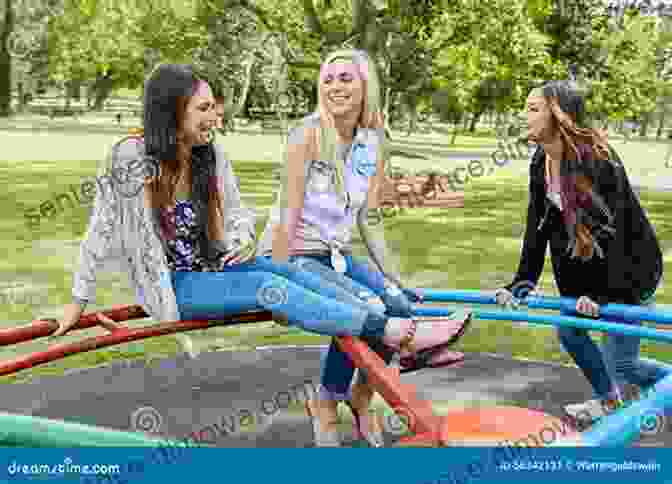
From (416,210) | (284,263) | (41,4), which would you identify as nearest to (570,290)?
(284,263)

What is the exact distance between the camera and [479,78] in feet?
80.5

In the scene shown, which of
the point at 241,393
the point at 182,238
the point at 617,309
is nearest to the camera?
the point at 182,238

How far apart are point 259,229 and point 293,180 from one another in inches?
378

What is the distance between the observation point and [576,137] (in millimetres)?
4035

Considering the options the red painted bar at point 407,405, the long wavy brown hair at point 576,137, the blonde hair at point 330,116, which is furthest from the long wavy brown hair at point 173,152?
the long wavy brown hair at point 576,137

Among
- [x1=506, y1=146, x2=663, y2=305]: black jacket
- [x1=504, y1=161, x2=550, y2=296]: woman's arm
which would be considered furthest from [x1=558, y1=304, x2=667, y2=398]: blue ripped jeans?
[x1=504, y1=161, x2=550, y2=296]: woman's arm

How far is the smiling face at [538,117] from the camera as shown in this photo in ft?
13.2

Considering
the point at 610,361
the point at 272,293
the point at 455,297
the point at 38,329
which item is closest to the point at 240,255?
the point at 272,293

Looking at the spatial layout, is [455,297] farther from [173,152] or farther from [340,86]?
[173,152]

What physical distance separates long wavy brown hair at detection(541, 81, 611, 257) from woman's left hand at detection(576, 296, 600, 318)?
220 mm

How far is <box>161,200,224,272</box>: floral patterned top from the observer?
11.5ft

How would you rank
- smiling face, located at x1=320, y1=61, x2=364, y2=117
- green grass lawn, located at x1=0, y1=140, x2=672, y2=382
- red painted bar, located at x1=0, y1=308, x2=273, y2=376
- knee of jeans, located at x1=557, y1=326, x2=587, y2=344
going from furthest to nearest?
green grass lawn, located at x1=0, y1=140, x2=672, y2=382, knee of jeans, located at x1=557, y1=326, x2=587, y2=344, smiling face, located at x1=320, y1=61, x2=364, y2=117, red painted bar, located at x1=0, y1=308, x2=273, y2=376

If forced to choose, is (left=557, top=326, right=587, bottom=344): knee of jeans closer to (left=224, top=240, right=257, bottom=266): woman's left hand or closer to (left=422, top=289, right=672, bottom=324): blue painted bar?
(left=422, top=289, right=672, bottom=324): blue painted bar

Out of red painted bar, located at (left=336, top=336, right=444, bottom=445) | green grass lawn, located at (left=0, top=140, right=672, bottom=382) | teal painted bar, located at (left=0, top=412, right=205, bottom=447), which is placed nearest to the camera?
teal painted bar, located at (left=0, top=412, right=205, bottom=447)
